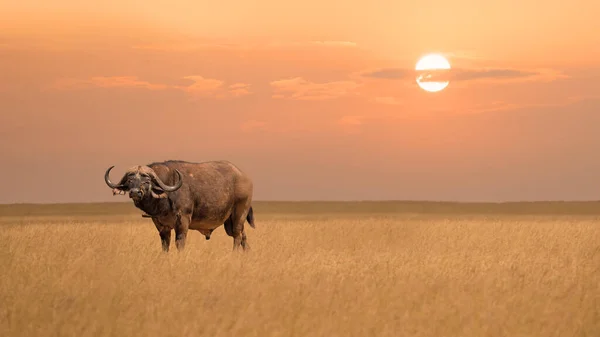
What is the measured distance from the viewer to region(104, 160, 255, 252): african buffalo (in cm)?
1634

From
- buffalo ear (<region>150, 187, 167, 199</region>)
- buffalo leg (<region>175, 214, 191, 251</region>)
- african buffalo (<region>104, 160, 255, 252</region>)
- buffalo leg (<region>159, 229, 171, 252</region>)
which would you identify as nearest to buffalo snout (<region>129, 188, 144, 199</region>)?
african buffalo (<region>104, 160, 255, 252</region>)

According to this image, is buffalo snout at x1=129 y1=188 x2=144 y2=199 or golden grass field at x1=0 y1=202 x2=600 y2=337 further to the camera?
buffalo snout at x1=129 y1=188 x2=144 y2=199

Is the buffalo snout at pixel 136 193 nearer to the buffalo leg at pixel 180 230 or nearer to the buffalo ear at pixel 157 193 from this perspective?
the buffalo ear at pixel 157 193

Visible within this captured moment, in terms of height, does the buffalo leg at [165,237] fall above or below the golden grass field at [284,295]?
below

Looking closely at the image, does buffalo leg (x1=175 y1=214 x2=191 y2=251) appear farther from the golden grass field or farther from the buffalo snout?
the buffalo snout

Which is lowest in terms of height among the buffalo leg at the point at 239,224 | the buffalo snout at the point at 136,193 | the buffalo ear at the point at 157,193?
the buffalo leg at the point at 239,224

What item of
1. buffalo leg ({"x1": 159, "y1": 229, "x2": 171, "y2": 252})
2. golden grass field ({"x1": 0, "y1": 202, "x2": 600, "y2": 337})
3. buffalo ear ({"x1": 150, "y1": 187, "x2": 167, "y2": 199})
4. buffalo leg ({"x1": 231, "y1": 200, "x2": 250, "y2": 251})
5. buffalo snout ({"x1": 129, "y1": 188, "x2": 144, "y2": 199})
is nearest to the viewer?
golden grass field ({"x1": 0, "y1": 202, "x2": 600, "y2": 337})

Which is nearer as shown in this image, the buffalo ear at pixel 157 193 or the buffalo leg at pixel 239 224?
the buffalo ear at pixel 157 193

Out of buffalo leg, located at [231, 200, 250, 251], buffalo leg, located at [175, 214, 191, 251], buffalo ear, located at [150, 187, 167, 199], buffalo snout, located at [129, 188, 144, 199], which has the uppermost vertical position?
buffalo snout, located at [129, 188, 144, 199]

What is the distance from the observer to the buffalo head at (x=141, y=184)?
16.0 metres

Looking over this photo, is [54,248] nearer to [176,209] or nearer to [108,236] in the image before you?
[176,209]

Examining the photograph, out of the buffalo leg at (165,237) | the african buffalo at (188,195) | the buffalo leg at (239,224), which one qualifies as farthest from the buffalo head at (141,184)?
the buffalo leg at (239,224)

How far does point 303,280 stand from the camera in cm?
1189

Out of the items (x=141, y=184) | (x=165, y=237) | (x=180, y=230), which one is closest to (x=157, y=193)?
(x=141, y=184)
